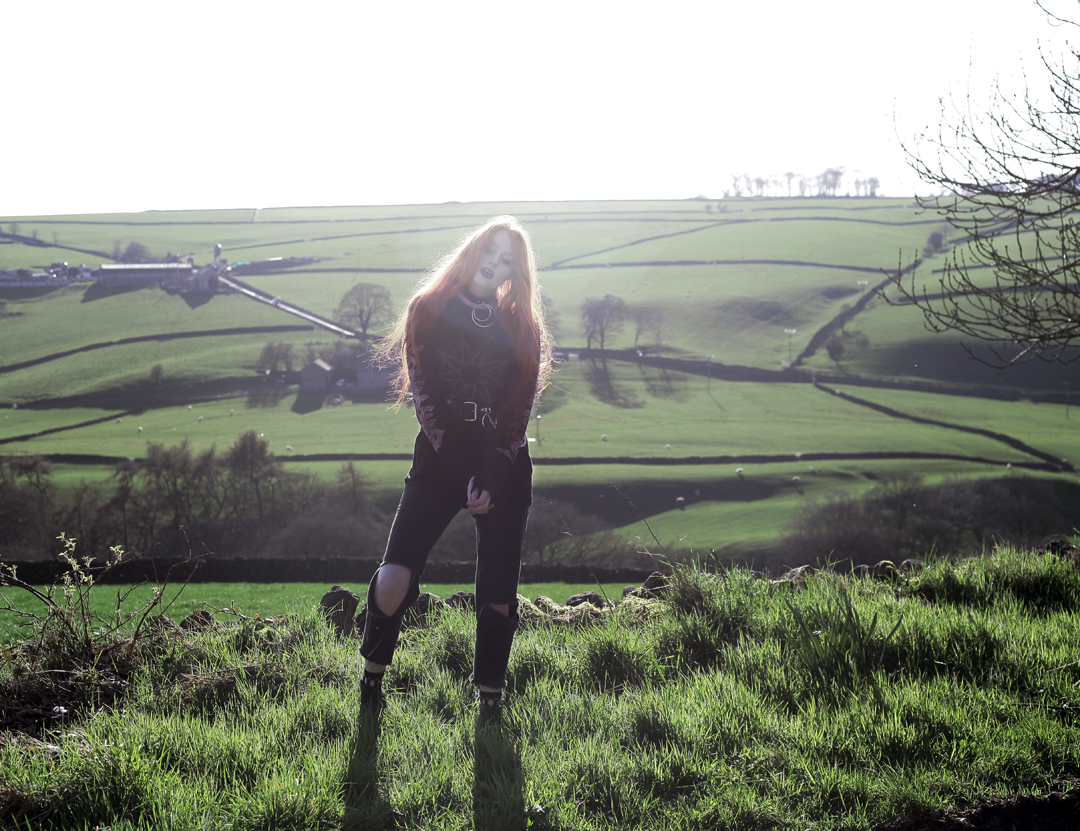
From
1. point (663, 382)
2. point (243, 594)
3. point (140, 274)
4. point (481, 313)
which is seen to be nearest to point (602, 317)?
point (663, 382)

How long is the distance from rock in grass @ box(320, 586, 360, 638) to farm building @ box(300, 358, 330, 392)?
72232 mm

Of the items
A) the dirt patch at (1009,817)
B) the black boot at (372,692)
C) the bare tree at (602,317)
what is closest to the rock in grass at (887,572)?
the dirt patch at (1009,817)

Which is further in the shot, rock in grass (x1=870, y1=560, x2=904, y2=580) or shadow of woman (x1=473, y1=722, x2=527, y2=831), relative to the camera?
rock in grass (x1=870, y1=560, x2=904, y2=580)

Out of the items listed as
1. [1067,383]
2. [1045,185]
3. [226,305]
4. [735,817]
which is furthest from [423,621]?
[226,305]

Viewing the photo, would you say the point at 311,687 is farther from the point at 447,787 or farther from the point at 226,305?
the point at 226,305

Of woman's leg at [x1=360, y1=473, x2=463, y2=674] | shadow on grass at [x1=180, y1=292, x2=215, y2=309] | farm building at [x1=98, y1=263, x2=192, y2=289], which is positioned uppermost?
farm building at [x1=98, y1=263, x2=192, y2=289]

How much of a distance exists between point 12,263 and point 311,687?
136 metres

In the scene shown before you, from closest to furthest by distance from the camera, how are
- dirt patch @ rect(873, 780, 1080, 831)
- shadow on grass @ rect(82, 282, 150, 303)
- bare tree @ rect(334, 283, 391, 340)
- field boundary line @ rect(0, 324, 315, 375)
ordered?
dirt patch @ rect(873, 780, 1080, 831)
field boundary line @ rect(0, 324, 315, 375)
bare tree @ rect(334, 283, 391, 340)
shadow on grass @ rect(82, 282, 150, 303)

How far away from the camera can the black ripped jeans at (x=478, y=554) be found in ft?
11.7

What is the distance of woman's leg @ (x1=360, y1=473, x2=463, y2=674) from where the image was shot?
353cm

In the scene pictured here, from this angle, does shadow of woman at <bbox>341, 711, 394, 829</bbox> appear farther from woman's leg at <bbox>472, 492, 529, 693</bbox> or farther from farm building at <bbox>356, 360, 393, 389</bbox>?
farm building at <bbox>356, 360, 393, 389</bbox>

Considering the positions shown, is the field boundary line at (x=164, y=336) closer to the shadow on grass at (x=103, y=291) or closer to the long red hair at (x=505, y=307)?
the shadow on grass at (x=103, y=291)

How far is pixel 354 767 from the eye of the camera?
286 cm

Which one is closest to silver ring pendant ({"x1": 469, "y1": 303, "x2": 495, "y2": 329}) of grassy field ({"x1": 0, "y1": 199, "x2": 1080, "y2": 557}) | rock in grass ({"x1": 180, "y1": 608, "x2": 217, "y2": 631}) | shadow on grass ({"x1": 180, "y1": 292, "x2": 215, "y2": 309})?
rock in grass ({"x1": 180, "y1": 608, "x2": 217, "y2": 631})
